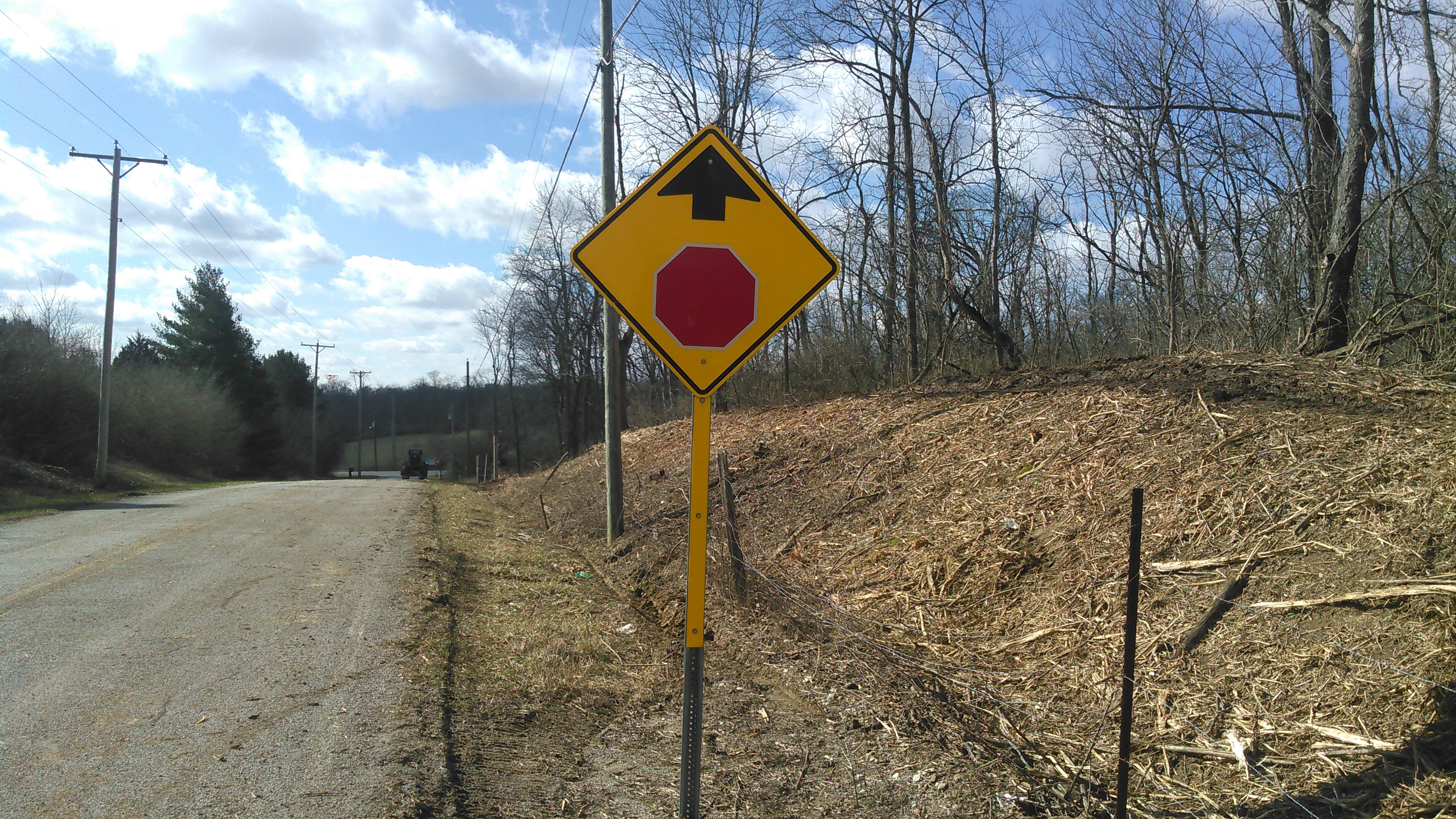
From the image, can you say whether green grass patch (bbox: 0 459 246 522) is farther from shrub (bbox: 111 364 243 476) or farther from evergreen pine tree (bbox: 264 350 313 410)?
evergreen pine tree (bbox: 264 350 313 410)

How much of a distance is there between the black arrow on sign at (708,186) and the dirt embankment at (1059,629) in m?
2.68

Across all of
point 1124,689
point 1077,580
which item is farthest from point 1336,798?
point 1077,580

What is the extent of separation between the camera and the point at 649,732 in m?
4.70

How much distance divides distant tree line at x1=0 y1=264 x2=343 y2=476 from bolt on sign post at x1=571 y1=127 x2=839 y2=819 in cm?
2969

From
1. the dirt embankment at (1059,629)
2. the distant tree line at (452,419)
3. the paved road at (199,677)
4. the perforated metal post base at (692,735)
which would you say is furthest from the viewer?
the distant tree line at (452,419)

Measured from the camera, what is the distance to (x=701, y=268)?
11.2ft

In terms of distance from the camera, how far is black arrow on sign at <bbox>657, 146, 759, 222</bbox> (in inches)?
134

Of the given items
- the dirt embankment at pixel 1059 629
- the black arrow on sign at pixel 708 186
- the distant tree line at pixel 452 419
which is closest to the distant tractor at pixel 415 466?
the distant tree line at pixel 452 419

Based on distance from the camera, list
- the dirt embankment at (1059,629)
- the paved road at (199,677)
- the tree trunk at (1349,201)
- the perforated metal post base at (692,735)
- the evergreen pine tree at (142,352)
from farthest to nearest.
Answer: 1. the evergreen pine tree at (142,352)
2. the tree trunk at (1349,201)
3. the dirt embankment at (1059,629)
4. the paved road at (199,677)
5. the perforated metal post base at (692,735)

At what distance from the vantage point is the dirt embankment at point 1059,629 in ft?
12.5

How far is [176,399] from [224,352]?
12.7m

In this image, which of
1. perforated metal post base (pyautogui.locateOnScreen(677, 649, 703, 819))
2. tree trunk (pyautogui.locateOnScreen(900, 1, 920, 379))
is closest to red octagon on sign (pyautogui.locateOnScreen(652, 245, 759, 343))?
perforated metal post base (pyautogui.locateOnScreen(677, 649, 703, 819))

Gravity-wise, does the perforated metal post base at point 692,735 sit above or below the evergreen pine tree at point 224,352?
below

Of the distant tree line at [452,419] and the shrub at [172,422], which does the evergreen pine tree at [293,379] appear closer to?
the distant tree line at [452,419]
